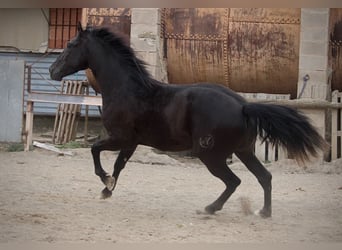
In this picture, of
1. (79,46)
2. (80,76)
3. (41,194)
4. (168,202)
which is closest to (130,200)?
(168,202)

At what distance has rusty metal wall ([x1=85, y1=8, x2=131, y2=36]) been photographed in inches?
341

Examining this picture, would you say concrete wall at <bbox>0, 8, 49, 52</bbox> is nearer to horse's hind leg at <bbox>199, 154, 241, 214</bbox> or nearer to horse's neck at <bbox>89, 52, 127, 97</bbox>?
horse's neck at <bbox>89, 52, 127, 97</bbox>

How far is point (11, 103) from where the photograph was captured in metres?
9.20

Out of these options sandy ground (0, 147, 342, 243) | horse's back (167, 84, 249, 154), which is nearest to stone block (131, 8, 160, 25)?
sandy ground (0, 147, 342, 243)

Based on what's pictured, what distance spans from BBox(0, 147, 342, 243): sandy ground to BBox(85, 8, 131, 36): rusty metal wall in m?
1.95

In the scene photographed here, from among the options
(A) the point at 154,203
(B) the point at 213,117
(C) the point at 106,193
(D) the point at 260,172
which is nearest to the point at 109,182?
(C) the point at 106,193

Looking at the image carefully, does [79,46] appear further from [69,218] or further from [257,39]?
[257,39]

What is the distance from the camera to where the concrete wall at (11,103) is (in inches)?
362

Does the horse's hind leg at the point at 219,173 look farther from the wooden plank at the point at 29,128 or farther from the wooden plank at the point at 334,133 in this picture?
the wooden plank at the point at 29,128

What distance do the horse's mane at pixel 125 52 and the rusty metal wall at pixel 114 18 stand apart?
125 inches

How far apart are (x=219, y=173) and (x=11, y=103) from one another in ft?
17.3

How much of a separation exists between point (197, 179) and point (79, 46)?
2.41 metres

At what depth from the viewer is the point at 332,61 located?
328 inches

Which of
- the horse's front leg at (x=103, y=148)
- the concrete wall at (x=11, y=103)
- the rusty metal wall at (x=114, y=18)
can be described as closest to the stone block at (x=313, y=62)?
the rusty metal wall at (x=114, y=18)
